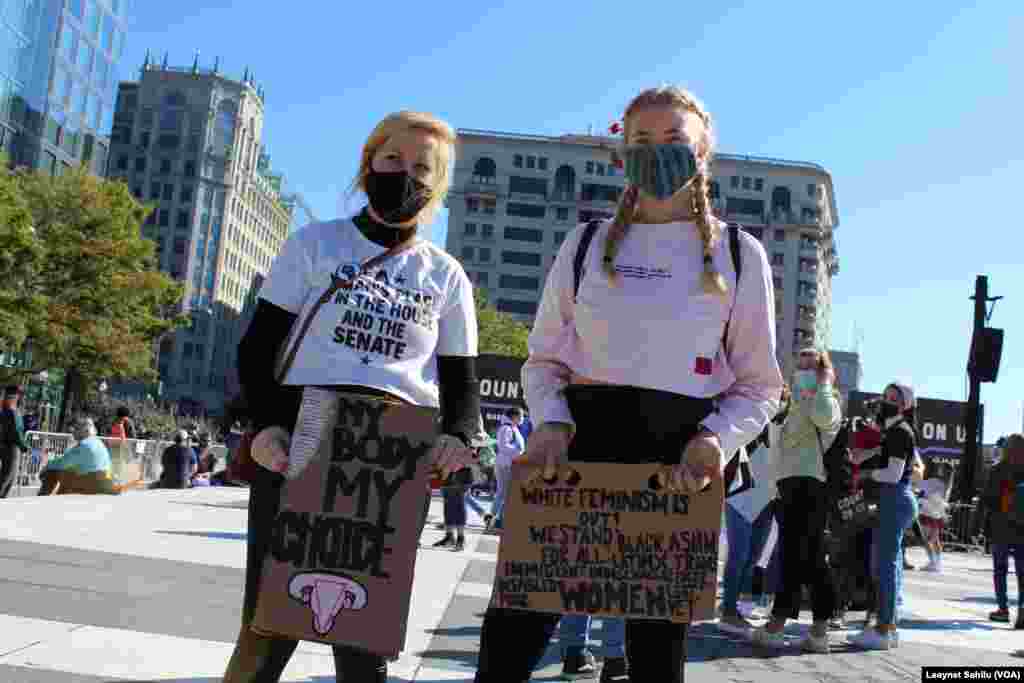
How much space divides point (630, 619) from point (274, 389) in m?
1.06

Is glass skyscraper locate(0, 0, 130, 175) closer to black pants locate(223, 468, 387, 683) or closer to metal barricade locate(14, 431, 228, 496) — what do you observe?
metal barricade locate(14, 431, 228, 496)

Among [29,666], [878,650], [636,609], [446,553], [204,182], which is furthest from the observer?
[204,182]

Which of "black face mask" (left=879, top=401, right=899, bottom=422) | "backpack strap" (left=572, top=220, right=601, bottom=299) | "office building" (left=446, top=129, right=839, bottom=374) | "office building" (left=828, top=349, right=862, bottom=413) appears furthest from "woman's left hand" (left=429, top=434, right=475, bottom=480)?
"office building" (left=828, top=349, right=862, bottom=413)

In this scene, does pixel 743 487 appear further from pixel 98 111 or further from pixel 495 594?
pixel 98 111

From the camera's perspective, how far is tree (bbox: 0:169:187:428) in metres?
32.1

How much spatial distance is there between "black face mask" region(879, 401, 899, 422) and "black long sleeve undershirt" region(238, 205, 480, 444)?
5523 mm

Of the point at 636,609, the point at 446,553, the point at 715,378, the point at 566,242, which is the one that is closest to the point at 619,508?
the point at 636,609

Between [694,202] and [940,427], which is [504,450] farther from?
[940,427]

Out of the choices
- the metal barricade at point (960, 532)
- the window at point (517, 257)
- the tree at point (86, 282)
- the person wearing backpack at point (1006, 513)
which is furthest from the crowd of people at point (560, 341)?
the window at point (517, 257)

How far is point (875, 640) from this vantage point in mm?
7293

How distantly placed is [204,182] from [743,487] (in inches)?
4382

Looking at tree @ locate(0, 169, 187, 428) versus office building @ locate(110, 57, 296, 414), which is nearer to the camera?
tree @ locate(0, 169, 187, 428)

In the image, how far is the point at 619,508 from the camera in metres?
2.52

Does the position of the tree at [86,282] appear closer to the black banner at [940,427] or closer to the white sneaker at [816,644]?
the black banner at [940,427]
